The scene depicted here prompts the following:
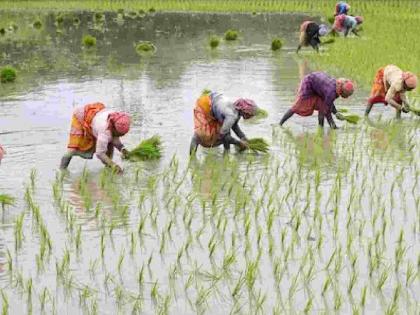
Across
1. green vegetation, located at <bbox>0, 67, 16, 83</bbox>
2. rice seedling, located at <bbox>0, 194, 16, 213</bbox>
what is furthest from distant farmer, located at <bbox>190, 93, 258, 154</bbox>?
green vegetation, located at <bbox>0, 67, 16, 83</bbox>

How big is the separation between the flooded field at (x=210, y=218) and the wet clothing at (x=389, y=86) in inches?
11.0

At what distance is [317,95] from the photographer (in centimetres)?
896

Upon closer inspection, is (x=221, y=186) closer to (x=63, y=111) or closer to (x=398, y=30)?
(x=63, y=111)

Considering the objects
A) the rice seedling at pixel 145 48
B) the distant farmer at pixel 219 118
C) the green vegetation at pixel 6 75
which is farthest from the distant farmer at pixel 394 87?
the rice seedling at pixel 145 48

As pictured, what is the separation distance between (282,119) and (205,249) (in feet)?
13.4

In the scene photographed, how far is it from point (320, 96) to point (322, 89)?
0.15 m

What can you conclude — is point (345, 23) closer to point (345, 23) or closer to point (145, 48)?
point (345, 23)

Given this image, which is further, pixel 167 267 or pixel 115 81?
pixel 115 81

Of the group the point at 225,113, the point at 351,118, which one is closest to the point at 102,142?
the point at 225,113

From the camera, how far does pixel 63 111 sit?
10.3m

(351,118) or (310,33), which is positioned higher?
(310,33)

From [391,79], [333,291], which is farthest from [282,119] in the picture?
[333,291]

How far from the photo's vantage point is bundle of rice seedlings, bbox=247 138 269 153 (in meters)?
7.76

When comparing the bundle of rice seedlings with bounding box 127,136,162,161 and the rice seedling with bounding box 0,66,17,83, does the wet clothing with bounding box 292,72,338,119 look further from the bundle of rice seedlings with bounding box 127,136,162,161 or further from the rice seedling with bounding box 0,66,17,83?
the rice seedling with bounding box 0,66,17,83
